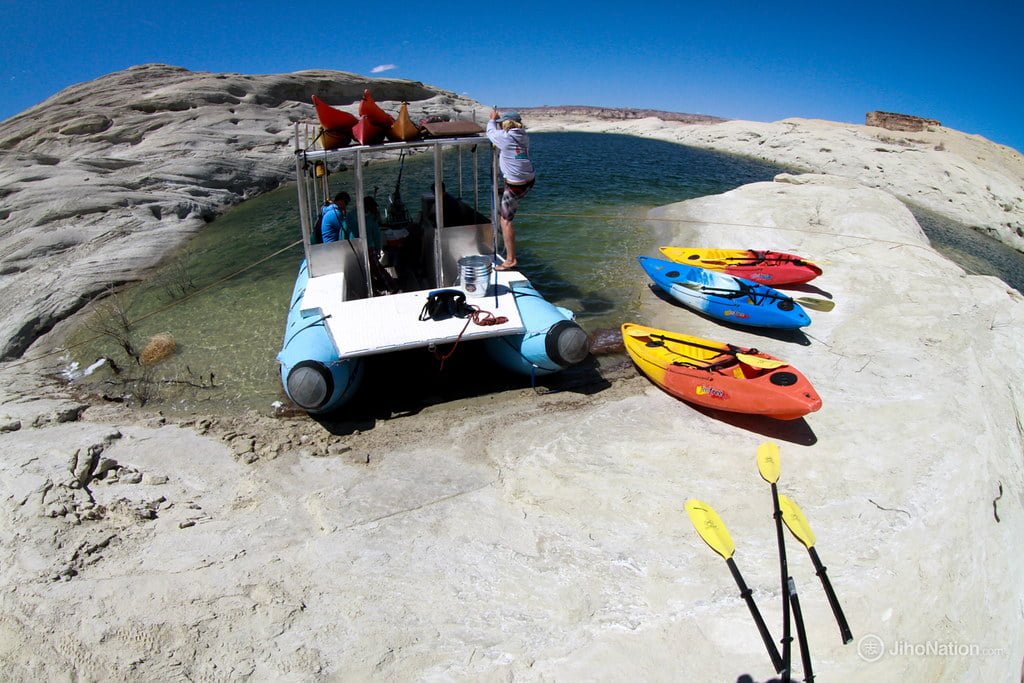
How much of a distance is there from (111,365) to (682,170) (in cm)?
3519

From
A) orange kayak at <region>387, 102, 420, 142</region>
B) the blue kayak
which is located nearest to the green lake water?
the blue kayak

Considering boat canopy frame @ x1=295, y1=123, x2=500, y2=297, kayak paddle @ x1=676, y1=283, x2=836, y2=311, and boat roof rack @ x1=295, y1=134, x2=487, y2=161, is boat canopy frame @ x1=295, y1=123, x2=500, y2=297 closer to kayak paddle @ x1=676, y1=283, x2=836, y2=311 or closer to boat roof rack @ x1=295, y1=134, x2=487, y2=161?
boat roof rack @ x1=295, y1=134, x2=487, y2=161

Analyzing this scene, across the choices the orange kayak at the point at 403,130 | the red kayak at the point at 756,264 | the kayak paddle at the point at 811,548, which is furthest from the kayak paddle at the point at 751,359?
the orange kayak at the point at 403,130

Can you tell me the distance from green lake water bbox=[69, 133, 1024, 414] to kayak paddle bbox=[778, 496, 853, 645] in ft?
20.3

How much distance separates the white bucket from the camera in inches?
336

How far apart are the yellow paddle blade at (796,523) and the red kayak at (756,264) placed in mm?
7898

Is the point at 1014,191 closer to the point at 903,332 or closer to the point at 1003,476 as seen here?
the point at 903,332

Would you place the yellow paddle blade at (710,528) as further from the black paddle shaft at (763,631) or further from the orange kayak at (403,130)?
the orange kayak at (403,130)

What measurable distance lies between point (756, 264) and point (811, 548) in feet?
31.1

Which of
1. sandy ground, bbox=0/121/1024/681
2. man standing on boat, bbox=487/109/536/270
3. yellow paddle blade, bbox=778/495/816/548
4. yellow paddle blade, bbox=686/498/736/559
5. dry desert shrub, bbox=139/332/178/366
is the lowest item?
dry desert shrub, bbox=139/332/178/366

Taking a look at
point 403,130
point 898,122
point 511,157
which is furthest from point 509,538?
point 898,122

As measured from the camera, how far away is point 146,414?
8305mm

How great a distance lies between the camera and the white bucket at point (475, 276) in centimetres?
854

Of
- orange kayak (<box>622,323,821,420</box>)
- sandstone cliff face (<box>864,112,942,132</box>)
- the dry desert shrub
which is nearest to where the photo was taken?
orange kayak (<box>622,323,821,420</box>)
